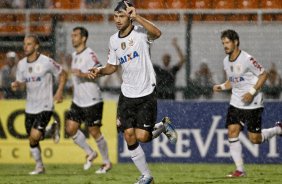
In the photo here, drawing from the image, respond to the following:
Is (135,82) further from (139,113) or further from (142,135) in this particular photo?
(142,135)

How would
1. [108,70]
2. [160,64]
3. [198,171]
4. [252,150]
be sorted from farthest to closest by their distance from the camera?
[160,64], [252,150], [198,171], [108,70]

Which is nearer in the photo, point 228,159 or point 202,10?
point 228,159

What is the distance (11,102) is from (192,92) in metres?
3.69

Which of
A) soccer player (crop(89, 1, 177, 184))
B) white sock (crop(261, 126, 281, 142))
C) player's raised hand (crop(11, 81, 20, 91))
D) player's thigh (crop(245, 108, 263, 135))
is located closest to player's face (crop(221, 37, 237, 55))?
player's thigh (crop(245, 108, 263, 135))

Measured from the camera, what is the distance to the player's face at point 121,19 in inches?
478

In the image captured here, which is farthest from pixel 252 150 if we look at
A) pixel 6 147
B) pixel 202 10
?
pixel 6 147

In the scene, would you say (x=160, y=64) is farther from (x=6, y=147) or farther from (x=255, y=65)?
(x=255, y=65)

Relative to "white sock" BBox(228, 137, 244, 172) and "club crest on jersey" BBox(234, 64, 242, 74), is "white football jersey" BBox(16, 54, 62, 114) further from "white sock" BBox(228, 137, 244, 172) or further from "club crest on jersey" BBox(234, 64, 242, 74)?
"white sock" BBox(228, 137, 244, 172)

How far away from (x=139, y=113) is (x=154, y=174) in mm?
3317

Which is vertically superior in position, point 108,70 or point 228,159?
point 108,70

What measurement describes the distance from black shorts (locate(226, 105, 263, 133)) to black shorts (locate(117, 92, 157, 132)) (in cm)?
284

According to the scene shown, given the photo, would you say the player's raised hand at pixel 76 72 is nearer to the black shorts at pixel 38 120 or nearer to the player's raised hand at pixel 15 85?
the black shorts at pixel 38 120

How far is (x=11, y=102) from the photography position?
61.9 ft

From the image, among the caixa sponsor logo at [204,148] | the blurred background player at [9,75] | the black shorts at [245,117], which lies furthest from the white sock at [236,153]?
the blurred background player at [9,75]
